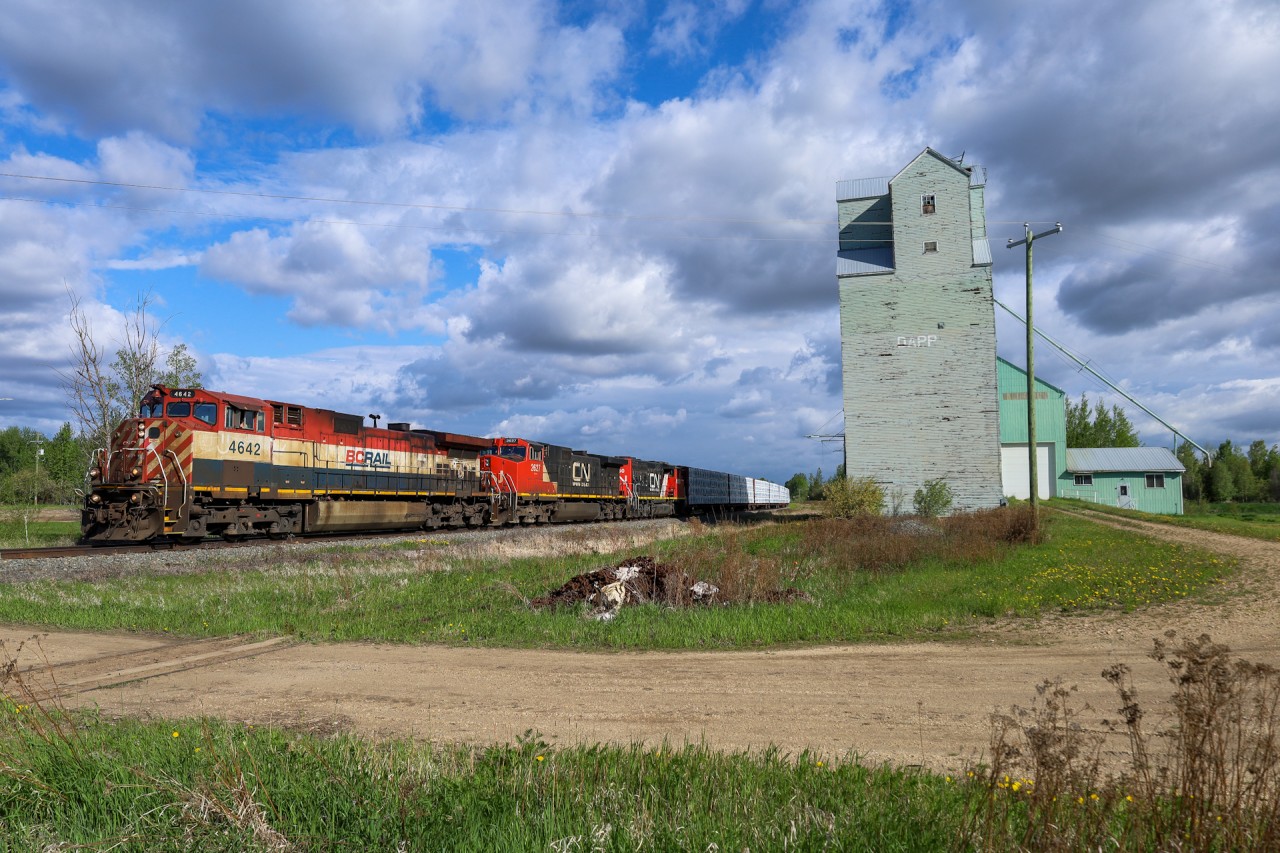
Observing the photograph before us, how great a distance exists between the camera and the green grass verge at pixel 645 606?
1221 centimetres

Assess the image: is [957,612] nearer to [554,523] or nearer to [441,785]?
[441,785]

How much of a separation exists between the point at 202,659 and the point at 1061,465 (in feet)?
185

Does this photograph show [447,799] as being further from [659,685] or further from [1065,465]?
[1065,465]

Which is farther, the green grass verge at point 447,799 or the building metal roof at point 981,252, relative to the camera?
the building metal roof at point 981,252

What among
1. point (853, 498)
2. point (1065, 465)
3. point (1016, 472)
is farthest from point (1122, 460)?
point (853, 498)

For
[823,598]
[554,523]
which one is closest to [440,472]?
[554,523]

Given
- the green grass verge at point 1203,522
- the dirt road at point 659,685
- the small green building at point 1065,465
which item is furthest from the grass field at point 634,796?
the small green building at point 1065,465

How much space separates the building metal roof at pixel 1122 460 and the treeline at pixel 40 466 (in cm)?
6041

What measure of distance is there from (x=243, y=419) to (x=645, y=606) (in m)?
15.9

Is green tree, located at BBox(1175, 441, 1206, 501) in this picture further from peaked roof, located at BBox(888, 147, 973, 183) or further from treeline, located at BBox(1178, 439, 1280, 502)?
peaked roof, located at BBox(888, 147, 973, 183)

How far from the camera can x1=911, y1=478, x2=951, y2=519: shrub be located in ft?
118

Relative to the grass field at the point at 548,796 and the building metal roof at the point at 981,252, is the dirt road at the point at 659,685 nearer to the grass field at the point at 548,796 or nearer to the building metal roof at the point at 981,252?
the grass field at the point at 548,796

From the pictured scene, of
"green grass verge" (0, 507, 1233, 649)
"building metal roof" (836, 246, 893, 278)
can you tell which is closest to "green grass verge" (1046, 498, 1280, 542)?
"green grass verge" (0, 507, 1233, 649)

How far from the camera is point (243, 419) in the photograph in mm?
23906
